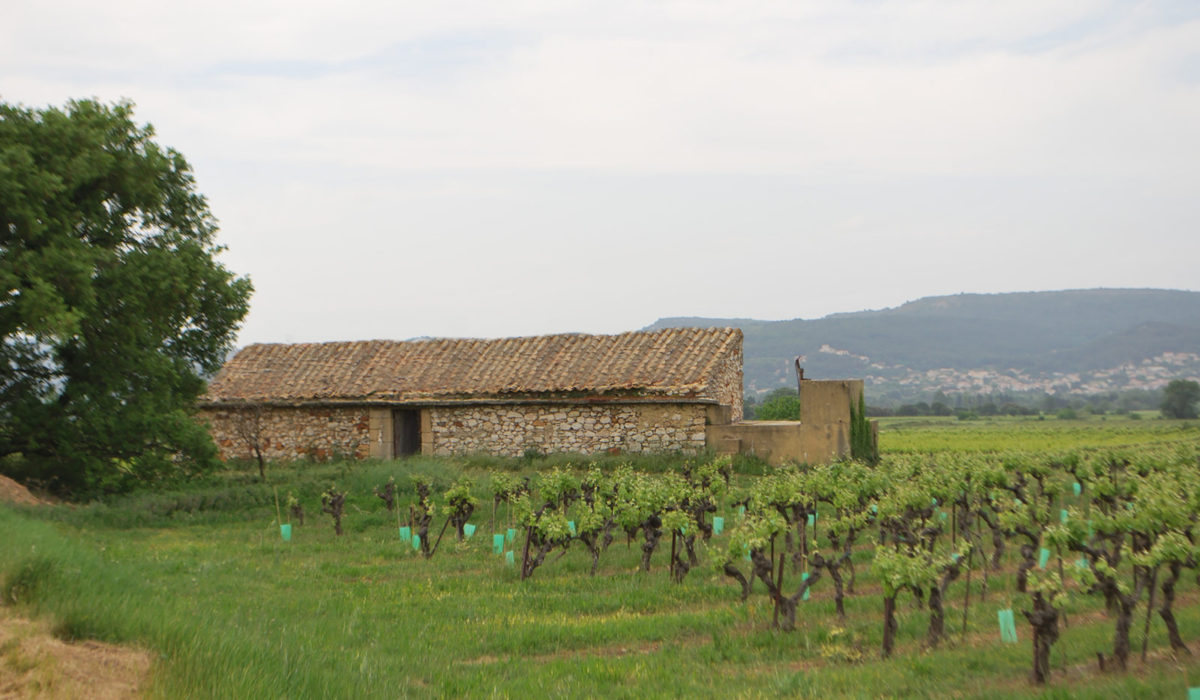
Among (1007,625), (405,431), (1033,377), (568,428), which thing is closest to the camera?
(1007,625)

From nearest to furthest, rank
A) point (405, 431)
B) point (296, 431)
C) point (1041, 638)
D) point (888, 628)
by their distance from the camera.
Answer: point (1041, 638)
point (888, 628)
point (405, 431)
point (296, 431)

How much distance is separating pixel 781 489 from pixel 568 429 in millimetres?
12839

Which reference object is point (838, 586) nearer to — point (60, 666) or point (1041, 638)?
point (1041, 638)

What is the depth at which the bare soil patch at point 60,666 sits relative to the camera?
5.05 metres

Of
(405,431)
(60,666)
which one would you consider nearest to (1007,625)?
(60,666)

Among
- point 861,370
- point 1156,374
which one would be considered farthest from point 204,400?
point 1156,374

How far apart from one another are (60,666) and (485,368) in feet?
67.9

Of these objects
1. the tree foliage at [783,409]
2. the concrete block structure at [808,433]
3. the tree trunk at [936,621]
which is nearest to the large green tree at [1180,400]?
the tree foliage at [783,409]

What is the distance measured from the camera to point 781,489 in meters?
11.5

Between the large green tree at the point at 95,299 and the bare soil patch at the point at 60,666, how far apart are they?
37.7 feet

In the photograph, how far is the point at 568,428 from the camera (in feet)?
78.8

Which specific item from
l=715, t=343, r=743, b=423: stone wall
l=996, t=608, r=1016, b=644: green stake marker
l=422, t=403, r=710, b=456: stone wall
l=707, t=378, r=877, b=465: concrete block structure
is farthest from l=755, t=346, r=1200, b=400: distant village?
l=996, t=608, r=1016, b=644: green stake marker

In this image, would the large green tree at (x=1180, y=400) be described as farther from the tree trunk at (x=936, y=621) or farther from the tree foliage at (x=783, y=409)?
the tree trunk at (x=936, y=621)

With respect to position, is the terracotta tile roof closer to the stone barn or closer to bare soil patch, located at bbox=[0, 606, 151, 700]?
the stone barn
